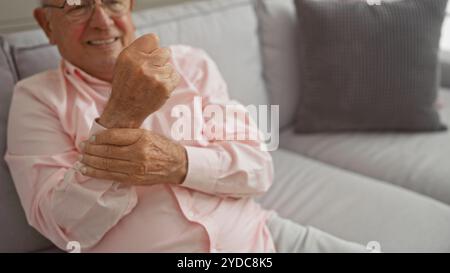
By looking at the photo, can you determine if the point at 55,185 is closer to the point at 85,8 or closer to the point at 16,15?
the point at 85,8

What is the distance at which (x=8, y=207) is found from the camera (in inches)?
43.4

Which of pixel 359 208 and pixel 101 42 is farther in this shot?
pixel 359 208

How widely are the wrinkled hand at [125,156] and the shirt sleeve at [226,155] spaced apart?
3.6 inches

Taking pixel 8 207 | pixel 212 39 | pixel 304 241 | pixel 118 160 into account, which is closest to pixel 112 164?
pixel 118 160

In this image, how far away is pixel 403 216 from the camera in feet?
4.14

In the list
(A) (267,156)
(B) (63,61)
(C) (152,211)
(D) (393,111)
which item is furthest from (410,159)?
(B) (63,61)

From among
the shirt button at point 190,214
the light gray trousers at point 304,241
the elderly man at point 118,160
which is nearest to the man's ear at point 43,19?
the elderly man at point 118,160

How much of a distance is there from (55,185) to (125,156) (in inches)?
6.8

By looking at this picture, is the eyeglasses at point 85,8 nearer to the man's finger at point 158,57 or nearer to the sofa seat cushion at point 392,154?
the man's finger at point 158,57

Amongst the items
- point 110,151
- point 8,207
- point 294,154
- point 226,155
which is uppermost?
point 110,151

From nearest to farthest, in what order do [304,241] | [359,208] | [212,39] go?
[304,241] → [359,208] → [212,39]

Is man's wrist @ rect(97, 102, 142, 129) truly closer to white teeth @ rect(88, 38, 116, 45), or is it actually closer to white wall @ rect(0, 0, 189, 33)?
white teeth @ rect(88, 38, 116, 45)

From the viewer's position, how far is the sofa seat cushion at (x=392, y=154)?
143 cm
